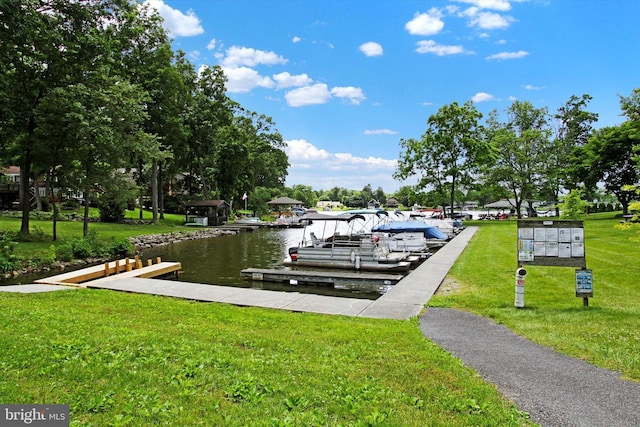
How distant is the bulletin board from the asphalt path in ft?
8.34

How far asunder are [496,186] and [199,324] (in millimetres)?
45069

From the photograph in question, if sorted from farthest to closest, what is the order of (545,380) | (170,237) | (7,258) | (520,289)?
(170,237)
(7,258)
(520,289)
(545,380)

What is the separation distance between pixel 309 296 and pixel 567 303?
6.00 meters

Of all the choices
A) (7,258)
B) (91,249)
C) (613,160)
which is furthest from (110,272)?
(613,160)

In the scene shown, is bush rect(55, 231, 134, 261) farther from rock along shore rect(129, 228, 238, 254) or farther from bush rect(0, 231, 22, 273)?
bush rect(0, 231, 22, 273)

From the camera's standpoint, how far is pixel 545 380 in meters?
4.69

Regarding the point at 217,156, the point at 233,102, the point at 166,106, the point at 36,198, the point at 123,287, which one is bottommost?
the point at 123,287

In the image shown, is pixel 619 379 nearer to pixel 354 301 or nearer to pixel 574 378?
pixel 574 378

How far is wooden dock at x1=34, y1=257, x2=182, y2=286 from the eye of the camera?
43.9 ft

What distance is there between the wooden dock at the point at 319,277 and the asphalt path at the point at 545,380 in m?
7.71

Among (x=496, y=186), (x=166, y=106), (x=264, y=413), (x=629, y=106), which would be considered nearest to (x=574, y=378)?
(x=264, y=413)

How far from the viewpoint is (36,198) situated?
38.1m

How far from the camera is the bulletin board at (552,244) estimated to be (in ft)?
28.3

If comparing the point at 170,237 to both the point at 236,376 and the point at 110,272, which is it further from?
the point at 236,376
